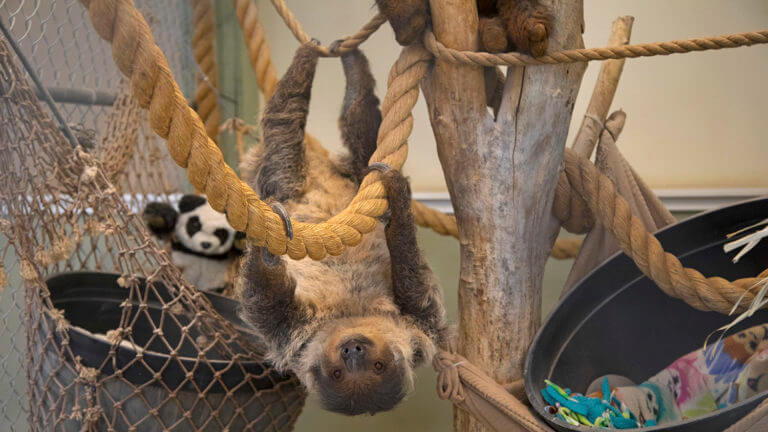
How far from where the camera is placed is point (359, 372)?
1273mm

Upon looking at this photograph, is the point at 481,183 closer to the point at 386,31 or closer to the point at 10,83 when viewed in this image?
the point at 10,83

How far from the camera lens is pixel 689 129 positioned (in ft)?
7.24

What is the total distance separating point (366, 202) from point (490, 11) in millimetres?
589

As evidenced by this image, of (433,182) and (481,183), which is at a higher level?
(481,183)

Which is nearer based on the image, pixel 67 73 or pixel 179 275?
pixel 179 275

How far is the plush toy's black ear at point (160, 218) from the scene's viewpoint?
193 cm

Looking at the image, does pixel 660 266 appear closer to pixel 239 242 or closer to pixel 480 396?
pixel 480 396

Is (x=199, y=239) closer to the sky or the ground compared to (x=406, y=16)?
closer to the ground

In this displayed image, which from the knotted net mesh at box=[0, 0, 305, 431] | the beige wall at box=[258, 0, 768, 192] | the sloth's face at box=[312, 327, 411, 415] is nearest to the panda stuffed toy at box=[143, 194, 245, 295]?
the knotted net mesh at box=[0, 0, 305, 431]

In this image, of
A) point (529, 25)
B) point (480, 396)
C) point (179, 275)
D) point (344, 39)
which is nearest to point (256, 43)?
point (344, 39)

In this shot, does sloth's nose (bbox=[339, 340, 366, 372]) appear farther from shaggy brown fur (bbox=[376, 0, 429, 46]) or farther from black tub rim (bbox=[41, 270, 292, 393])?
shaggy brown fur (bbox=[376, 0, 429, 46])

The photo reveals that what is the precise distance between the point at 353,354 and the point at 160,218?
1.00 m

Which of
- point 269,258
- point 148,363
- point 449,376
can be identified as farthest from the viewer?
point 449,376

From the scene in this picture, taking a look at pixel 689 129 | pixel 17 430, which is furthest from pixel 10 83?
pixel 689 129
